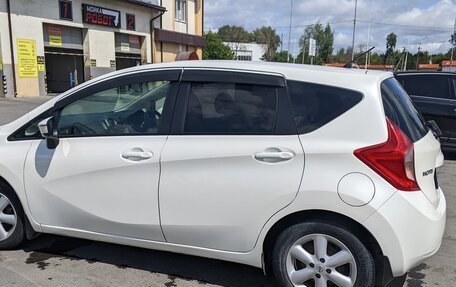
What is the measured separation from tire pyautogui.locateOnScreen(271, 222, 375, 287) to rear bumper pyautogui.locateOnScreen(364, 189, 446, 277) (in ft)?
0.49

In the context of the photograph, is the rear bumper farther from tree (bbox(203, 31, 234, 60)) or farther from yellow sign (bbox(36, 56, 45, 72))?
tree (bbox(203, 31, 234, 60))

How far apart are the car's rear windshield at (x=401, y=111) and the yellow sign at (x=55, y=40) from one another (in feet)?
73.8

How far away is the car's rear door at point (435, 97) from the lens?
7.76 metres

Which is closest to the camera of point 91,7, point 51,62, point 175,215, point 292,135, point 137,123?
point 292,135

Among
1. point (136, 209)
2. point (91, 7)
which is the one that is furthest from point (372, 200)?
point (91, 7)

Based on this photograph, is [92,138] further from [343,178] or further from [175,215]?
[343,178]

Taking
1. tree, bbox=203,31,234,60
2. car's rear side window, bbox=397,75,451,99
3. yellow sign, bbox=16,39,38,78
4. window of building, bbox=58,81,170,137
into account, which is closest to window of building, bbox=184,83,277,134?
window of building, bbox=58,81,170,137

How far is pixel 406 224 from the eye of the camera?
260cm

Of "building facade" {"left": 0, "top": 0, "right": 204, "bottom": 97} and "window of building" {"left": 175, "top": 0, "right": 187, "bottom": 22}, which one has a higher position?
"window of building" {"left": 175, "top": 0, "right": 187, "bottom": 22}

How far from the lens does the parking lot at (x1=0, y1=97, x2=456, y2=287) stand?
327 cm

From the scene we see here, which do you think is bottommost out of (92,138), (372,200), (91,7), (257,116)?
(372,200)

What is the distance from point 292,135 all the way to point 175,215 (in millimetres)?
1059

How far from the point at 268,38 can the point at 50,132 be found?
100 meters

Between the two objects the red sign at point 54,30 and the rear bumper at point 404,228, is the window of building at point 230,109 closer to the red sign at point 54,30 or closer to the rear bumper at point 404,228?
the rear bumper at point 404,228
